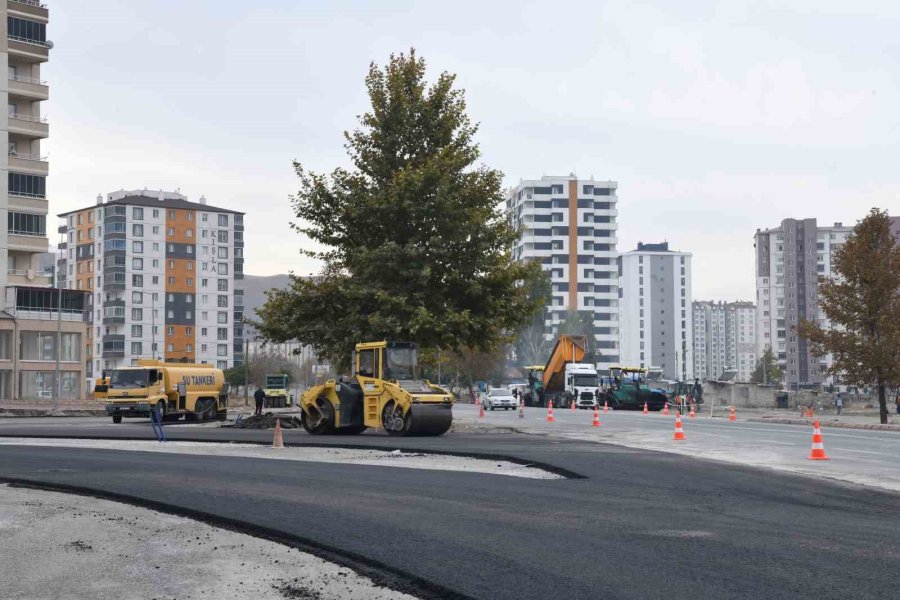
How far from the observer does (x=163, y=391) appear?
45.8m

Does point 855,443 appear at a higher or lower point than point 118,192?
lower

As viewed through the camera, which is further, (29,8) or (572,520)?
(29,8)

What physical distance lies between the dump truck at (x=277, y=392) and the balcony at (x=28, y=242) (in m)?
23.2

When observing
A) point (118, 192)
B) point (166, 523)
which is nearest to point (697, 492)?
point (166, 523)

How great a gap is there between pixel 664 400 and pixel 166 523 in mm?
55957

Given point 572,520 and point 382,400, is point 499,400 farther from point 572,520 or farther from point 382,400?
point 572,520

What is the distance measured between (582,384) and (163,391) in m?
30.4

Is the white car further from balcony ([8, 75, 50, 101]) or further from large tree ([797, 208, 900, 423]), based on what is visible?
balcony ([8, 75, 50, 101])

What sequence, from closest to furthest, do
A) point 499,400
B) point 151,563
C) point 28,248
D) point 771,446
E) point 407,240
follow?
point 151,563, point 771,446, point 407,240, point 499,400, point 28,248

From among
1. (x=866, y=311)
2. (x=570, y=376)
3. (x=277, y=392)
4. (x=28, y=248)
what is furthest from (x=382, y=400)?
(x=28, y=248)

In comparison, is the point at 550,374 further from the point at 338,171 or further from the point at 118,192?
the point at 118,192

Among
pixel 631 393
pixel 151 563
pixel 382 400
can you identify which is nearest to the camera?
pixel 151 563

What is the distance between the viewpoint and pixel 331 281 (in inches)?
1480

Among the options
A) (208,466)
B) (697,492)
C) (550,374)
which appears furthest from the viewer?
(550,374)
